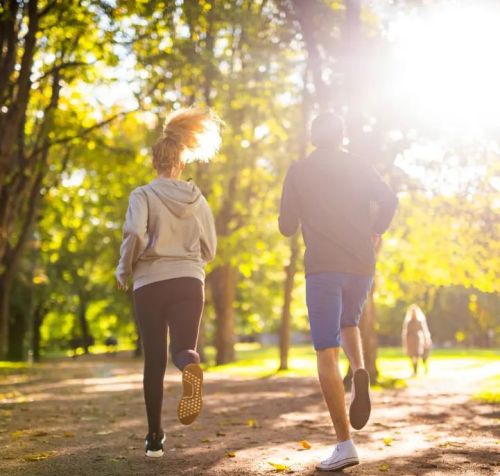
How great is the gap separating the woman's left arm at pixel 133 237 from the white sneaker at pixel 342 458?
5.57 ft

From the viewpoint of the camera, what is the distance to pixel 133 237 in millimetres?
5195

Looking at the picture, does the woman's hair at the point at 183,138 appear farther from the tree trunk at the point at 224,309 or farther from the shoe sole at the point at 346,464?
the tree trunk at the point at 224,309

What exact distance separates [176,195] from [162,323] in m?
0.87

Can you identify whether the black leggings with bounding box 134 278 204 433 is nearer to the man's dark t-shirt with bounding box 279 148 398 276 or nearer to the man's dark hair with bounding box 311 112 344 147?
the man's dark t-shirt with bounding box 279 148 398 276

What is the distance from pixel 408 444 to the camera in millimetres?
6664

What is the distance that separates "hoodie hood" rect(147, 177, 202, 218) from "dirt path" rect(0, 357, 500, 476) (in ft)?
5.64

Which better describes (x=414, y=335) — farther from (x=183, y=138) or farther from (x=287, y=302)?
(x=183, y=138)

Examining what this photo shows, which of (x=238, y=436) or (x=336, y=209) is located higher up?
(x=336, y=209)

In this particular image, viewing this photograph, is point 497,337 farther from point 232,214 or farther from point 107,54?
point 107,54

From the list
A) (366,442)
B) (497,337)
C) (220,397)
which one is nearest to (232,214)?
(220,397)

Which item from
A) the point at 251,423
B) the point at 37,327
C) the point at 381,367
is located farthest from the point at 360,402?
the point at 37,327

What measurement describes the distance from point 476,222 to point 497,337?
5870 centimetres

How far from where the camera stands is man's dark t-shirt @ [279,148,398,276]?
5.15m

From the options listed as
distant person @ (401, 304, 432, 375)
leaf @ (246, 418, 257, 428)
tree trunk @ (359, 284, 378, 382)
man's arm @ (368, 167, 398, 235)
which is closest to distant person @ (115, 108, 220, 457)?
man's arm @ (368, 167, 398, 235)
